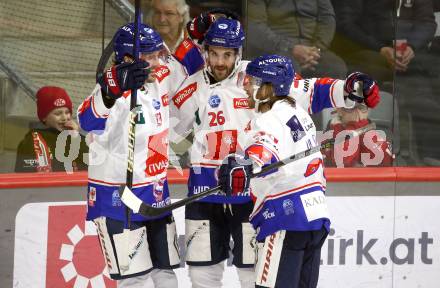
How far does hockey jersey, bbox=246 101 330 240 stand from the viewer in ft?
16.5

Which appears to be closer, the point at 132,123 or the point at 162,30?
the point at 132,123

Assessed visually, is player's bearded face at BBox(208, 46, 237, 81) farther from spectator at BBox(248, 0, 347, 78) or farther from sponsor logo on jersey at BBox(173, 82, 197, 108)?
spectator at BBox(248, 0, 347, 78)

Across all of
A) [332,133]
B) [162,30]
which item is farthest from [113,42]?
[332,133]

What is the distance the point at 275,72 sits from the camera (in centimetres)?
509

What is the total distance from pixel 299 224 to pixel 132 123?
795 mm

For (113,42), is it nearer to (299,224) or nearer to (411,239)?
(299,224)

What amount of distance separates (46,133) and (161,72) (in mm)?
855

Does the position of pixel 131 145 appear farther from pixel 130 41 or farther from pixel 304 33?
pixel 304 33

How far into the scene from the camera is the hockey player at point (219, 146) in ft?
17.9

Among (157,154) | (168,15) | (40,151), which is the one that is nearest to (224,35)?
(157,154)

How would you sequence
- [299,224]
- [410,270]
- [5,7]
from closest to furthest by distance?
[299,224] < [5,7] < [410,270]

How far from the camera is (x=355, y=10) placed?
6.29 m

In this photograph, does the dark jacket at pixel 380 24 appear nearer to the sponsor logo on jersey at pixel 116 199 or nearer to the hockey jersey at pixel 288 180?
the hockey jersey at pixel 288 180

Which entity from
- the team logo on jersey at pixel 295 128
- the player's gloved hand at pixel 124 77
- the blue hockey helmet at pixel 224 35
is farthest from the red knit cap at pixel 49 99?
the team logo on jersey at pixel 295 128
